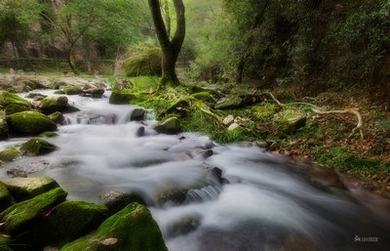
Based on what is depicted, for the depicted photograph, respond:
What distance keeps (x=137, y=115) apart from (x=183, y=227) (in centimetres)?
617

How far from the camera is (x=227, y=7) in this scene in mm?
14359

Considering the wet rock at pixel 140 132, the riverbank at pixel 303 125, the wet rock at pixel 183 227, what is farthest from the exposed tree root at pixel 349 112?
the wet rock at pixel 183 227

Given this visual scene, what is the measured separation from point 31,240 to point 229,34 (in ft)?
40.6

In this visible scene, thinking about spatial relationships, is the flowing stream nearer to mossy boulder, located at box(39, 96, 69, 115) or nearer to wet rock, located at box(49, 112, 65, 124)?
wet rock, located at box(49, 112, 65, 124)

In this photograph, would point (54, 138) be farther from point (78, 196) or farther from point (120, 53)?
point (120, 53)

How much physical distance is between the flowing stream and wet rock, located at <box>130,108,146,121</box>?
58.0 inches

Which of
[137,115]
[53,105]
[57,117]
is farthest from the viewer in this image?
[53,105]

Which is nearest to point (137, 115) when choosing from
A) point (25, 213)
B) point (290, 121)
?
point (290, 121)

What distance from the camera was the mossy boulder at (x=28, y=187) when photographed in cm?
432

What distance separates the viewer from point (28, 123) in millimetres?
8250

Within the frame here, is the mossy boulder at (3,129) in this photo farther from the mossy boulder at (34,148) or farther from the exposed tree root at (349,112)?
the exposed tree root at (349,112)

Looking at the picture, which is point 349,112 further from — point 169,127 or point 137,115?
point 137,115

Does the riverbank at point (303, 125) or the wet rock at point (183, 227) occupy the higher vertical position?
the riverbank at point (303, 125)

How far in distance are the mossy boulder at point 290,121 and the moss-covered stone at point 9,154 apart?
19.7ft
